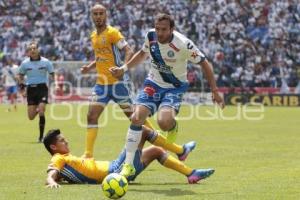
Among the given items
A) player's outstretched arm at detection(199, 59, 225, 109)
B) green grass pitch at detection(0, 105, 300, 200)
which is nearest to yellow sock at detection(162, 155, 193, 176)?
green grass pitch at detection(0, 105, 300, 200)

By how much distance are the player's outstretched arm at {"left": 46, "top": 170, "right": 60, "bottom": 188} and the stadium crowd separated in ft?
95.1

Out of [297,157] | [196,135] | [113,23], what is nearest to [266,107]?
[113,23]

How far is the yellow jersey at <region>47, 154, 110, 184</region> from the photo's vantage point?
9641mm

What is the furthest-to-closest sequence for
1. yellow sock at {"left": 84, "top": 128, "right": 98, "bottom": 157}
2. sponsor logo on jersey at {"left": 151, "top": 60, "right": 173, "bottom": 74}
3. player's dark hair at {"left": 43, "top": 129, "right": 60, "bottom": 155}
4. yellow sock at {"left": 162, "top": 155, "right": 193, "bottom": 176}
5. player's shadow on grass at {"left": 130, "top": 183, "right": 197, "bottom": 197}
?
yellow sock at {"left": 84, "top": 128, "right": 98, "bottom": 157} < sponsor logo on jersey at {"left": 151, "top": 60, "right": 173, "bottom": 74} < yellow sock at {"left": 162, "top": 155, "right": 193, "bottom": 176} < player's dark hair at {"left": 43, "top": 129, "right": 60, "bottom": 155} < player's shadow on grass at {"left": 130, "top": 183, "right": 197, "bottom": 197}

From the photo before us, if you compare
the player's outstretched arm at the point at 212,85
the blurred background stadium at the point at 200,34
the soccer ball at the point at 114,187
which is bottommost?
the blurred background stadium at the point at 200,34

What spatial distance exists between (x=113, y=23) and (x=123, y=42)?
1201 inches

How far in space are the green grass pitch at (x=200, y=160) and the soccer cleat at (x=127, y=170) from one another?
221mm

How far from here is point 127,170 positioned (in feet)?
30.9

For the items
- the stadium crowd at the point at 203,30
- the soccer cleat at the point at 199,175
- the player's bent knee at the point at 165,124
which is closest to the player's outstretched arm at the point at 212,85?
the player's bent knee at the point at 165,124

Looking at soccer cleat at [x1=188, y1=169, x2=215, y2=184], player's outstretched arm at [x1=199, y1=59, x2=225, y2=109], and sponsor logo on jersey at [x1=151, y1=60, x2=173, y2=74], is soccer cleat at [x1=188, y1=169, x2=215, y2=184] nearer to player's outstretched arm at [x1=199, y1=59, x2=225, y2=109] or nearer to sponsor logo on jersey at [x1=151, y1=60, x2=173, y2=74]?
player's outstretched arm at [x1=199, y1=59, x2=225, y2=109]

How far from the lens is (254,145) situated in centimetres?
1634

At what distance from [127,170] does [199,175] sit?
3.40 feet

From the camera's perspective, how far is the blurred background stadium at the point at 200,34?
38094 mm

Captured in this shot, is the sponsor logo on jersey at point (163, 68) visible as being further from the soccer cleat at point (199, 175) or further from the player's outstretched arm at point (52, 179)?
the player's outstretched arm at point (52, 179)
